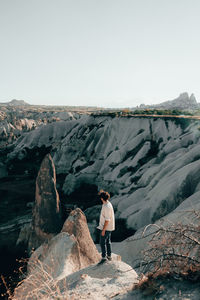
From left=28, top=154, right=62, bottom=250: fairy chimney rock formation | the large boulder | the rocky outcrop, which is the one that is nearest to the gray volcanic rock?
left=28, top=154, right=62, bottom=250: fairy chimney rock formation

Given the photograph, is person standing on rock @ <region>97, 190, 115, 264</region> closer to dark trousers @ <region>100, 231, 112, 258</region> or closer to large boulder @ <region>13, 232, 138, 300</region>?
dark trousers @ <region>100, 231, 112, 258</region>

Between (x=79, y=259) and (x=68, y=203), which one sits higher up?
(x=79, y=259)

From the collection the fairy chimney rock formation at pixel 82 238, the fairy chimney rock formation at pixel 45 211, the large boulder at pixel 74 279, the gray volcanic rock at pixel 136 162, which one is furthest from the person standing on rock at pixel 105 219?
the gray volcanic rock at pixel 136 162

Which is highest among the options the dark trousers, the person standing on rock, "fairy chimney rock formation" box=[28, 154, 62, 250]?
the person standing on rock

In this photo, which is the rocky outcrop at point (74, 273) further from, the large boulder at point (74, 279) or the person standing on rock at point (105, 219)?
the person standing on rock at point (105, 219)

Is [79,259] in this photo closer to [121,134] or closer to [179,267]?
[179,267]

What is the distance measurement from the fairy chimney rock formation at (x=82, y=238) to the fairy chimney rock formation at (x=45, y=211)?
4.02 m

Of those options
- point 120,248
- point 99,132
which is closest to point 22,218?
point 120,248

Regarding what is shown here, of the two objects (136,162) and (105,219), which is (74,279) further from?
(136,162)

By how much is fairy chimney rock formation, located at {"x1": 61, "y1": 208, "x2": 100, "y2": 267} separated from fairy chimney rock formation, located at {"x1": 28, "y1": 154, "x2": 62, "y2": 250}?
4017 millimetres

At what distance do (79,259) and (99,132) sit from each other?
3124 cm

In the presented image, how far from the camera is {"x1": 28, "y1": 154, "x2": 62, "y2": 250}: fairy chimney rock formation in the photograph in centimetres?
1471

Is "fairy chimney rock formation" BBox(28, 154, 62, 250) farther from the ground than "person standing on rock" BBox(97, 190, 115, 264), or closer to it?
closer to it

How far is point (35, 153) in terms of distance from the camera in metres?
50.8
